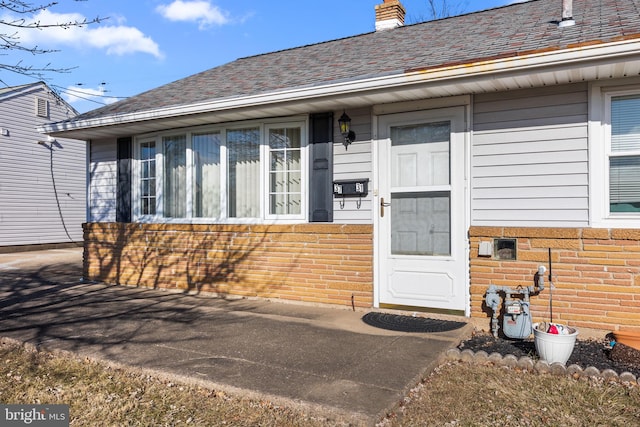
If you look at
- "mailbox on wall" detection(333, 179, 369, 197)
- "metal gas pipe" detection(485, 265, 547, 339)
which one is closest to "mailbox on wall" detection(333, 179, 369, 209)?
"mailbox on wall" detection(333, 179, 369, 197)

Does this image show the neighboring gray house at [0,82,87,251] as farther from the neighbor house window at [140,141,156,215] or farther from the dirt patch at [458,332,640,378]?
the dirt patch at [458,332,640,378]

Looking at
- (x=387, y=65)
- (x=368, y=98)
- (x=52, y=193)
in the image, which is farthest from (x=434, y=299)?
(x=52, y=193)

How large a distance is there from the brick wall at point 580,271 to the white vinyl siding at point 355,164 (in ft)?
4.93

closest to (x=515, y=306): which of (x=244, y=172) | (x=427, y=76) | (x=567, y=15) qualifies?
(x=427, y=76)

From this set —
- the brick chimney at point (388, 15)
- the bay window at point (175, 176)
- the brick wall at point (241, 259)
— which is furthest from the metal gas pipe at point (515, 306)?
the brick chimney at point (388, 15)

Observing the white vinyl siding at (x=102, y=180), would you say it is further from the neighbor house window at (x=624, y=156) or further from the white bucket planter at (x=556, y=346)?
the neighbor house window at (x=624, y=156)

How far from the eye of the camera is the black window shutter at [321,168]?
20.9ft

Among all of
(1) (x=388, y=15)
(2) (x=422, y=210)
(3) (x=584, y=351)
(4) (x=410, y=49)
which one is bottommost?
(3) (x=584, y=351)

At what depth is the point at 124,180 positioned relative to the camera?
27.1ft

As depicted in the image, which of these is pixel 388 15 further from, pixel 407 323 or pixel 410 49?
pixel 407 323

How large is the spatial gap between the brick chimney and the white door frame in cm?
371

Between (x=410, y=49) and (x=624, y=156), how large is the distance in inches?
119

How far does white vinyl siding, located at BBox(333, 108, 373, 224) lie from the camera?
20.0 feet

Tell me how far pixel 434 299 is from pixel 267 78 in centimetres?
402
